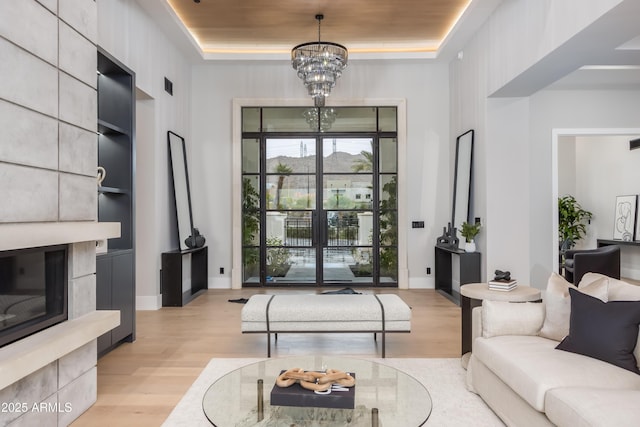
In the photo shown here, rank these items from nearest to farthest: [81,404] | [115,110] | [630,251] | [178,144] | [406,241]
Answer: [81,404] < [115,110] < [178,144] < [406,241] < [630,251]

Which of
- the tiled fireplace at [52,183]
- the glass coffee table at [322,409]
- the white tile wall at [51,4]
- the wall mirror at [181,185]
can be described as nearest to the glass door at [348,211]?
the wall mirror at [181,185]

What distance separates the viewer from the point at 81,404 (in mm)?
2578

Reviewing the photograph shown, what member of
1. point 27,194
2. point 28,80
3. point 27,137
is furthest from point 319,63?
point 27,194

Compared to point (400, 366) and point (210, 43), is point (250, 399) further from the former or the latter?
point (210, 43)

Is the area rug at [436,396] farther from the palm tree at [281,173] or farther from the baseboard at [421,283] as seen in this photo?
the palm tree at [281,173]

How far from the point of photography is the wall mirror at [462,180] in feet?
18.8

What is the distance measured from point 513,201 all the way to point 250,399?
4274 millimetres

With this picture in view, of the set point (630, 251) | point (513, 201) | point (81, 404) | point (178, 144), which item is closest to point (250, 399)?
point (81, 404)

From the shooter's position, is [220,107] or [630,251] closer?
[220,107]

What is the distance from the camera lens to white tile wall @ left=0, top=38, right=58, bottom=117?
77.7 inches

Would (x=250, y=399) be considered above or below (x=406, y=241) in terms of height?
below

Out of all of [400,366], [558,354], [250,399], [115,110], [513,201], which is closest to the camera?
[250,399]

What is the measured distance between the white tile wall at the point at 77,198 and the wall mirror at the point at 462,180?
14.9 ft

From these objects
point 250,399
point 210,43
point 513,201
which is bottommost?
point 250,399
